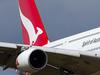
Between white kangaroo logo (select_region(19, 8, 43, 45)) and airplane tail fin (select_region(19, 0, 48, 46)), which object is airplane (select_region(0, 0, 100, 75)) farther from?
white kangaroo logo (select_region(19, 8, 43, 45))

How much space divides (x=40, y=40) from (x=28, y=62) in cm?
935

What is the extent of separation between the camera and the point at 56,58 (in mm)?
23750

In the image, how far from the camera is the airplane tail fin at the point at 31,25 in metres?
31.3

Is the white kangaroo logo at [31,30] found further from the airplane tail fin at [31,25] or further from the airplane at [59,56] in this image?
the airplane at [59,56]

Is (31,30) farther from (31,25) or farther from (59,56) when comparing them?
(59,56)

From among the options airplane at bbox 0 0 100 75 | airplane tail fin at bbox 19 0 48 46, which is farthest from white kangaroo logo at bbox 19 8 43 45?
airplane at bbox 0 0 100 75

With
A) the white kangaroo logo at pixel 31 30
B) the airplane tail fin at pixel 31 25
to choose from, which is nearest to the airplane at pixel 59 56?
the airplane tail fin at pixel 31 25

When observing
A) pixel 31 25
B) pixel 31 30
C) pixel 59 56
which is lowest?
pixel 31 30

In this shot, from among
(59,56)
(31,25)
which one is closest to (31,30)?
(31,25)

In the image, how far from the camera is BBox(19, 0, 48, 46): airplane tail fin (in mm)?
31281

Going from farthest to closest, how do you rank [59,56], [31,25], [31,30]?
[31,25] → [31,30] → [59,56]

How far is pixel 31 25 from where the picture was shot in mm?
32312

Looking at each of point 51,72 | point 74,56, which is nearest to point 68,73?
point 51,72

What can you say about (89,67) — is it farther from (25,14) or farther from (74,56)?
(25,14)
